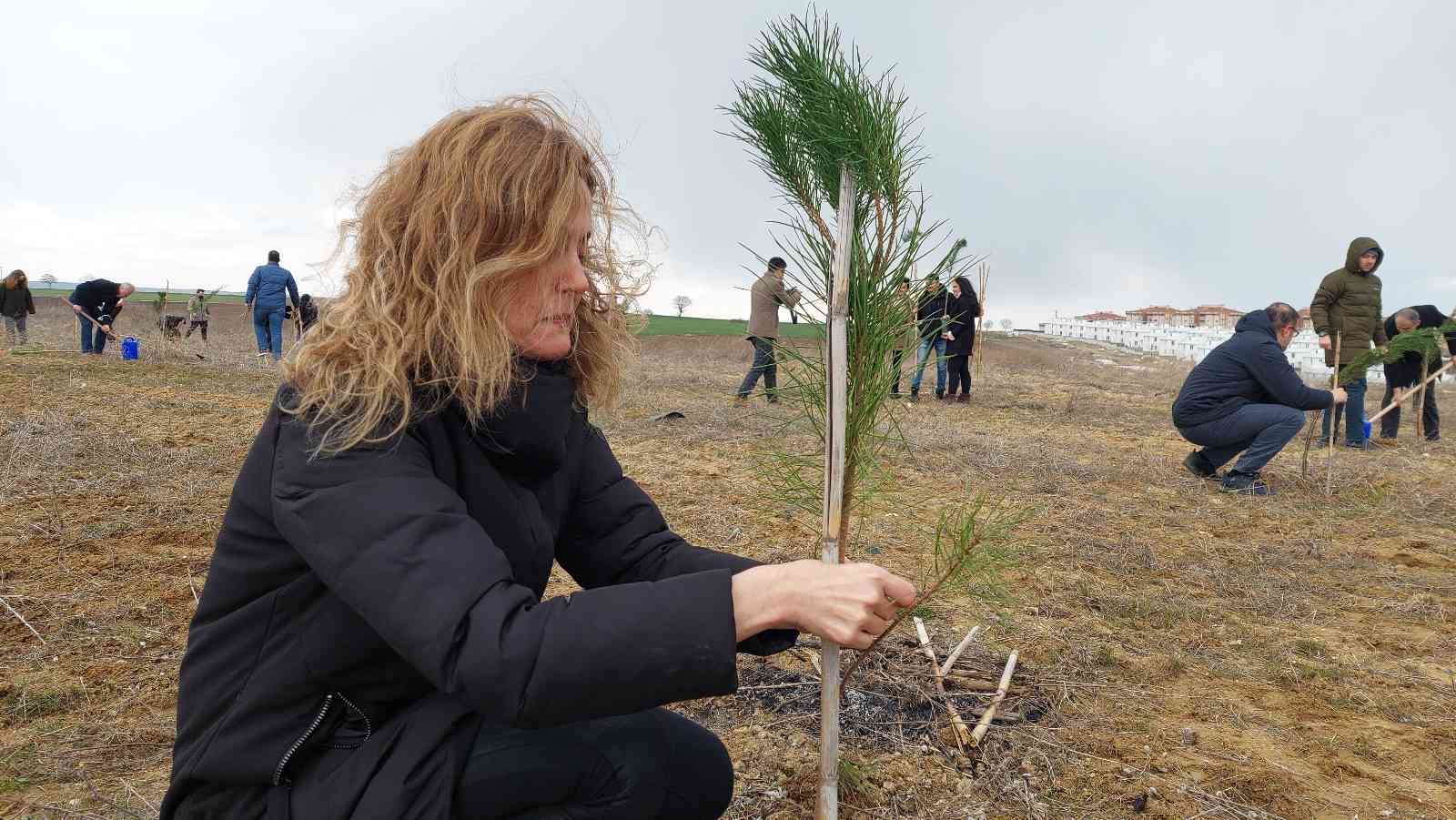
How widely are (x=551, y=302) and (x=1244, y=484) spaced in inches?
225

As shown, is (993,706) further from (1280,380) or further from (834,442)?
(1280,380)

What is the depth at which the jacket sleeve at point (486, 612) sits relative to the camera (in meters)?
1.07

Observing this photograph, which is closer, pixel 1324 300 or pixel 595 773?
pixel 595 773

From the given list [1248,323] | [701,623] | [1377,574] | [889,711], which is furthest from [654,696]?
[1248,323]

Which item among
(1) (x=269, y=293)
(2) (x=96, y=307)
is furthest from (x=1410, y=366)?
(2) (x=96, y=307)

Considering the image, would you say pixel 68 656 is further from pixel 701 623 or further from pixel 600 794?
pixel 701 623

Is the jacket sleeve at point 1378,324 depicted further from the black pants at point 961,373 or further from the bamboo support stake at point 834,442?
the bamboo support stake at point 834,442

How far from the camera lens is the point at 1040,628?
10.2 ft

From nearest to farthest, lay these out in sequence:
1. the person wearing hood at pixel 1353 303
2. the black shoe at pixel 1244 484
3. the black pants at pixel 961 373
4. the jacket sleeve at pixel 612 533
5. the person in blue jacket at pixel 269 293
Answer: the jacket sleeve at pixel 612 533 → the black shoe at pixel 1244 484 → the person wearing hood at pixel 1353 303 → the black pants at pixel 961 373 → the person in blue jacket at pixel 269 293

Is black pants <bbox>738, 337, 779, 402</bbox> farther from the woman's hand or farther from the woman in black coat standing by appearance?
the woman in black coat standing

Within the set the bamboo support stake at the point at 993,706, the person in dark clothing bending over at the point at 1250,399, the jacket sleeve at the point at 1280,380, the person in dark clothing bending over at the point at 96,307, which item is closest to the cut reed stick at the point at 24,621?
the bamboo support stake at the point at 993,706

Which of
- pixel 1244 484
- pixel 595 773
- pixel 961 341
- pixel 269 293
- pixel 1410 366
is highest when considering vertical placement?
pixel 269 293

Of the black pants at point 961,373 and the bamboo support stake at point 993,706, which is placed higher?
the black pants at point 961,373

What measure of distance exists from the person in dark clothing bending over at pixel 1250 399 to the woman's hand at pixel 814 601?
5470 millimetres
